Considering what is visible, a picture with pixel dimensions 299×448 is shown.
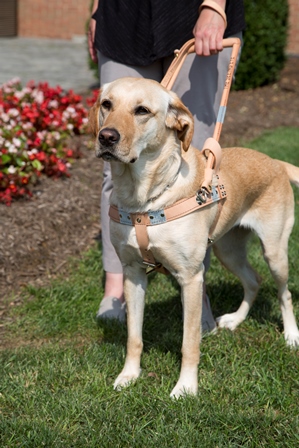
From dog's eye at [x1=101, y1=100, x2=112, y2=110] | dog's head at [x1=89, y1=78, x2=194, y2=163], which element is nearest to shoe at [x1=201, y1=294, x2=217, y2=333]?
dog's head at [x1=89, y1=78, x2=194, y2=163]

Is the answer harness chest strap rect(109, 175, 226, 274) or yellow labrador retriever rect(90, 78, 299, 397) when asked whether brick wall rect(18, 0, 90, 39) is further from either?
harness chest strap rect(109, 175, 226, 274)

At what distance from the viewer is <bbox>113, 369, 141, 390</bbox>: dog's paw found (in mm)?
3200

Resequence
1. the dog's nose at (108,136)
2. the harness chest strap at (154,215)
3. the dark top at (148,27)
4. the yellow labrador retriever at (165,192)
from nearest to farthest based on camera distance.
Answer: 1. the dog's nose at (108,136)
2. the yellow labrador retriever at (165,192)
3. the harness chest strap at (154,215)
4. the dark top at (148,27)

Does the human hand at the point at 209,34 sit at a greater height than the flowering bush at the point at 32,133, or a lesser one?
greater

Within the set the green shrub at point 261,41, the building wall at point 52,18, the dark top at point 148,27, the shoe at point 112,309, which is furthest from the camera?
the building wall at point 52,18

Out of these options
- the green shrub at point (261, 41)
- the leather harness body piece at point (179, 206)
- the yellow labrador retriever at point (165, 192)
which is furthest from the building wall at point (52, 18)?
the leather harness body piece at point (179, 206)

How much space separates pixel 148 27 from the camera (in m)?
3.85

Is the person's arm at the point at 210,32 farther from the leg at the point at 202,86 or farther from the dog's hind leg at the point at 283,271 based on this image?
the dog's hind leg at the point at 283,271

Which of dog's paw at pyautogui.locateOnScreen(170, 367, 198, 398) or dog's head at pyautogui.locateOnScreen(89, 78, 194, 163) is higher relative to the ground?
dog's head at pyautogui.locateOnScreen(89, 78, 194, 163)

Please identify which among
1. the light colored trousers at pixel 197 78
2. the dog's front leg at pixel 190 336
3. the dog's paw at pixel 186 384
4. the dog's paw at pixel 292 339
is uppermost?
the light colored trousers at pixel 197 78

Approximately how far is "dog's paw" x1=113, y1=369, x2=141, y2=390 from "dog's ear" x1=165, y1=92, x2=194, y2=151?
3.99 ft

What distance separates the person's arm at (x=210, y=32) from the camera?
3330mm

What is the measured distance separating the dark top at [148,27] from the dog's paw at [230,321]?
1.68 meters

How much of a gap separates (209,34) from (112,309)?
182 centimetres
